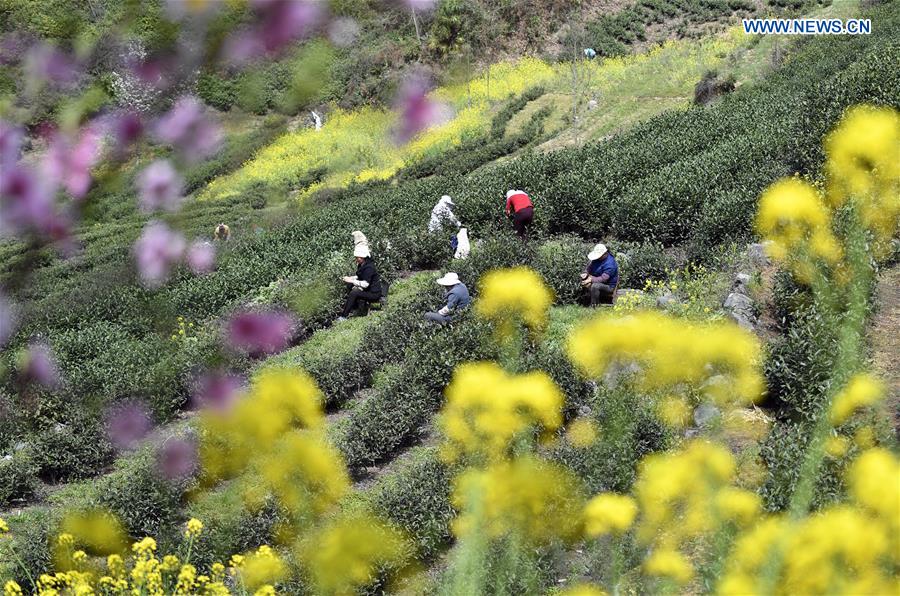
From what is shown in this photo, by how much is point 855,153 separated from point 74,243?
8.16 feet

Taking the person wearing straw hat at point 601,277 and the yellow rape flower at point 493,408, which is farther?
the person wearing straw hat at point 601,277

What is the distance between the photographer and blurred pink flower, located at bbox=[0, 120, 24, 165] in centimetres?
143

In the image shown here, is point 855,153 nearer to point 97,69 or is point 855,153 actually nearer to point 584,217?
point 97,69

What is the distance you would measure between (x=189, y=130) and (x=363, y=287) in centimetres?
1081

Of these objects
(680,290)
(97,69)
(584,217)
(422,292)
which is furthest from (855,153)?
(584,217)

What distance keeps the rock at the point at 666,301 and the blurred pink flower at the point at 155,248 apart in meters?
8.03

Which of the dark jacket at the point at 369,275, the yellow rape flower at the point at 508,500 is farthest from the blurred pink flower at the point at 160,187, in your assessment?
the dark jacket at the point at 369,275

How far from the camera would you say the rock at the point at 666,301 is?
9.46m

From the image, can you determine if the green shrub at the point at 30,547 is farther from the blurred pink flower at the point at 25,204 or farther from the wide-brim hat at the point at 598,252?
the wide-brim hat at the point at 598,252

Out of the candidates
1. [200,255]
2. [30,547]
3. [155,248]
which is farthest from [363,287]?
[155,248]

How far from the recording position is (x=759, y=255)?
9875mm

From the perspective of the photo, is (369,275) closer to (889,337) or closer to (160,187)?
(889,337)

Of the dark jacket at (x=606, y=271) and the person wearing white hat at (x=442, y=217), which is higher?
the dark jacket at (x=606, y=271)

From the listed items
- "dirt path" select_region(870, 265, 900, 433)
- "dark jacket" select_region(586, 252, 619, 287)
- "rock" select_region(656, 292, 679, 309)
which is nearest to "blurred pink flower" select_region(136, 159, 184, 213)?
"dirt path" select_region(870, 265, 900, 433)
